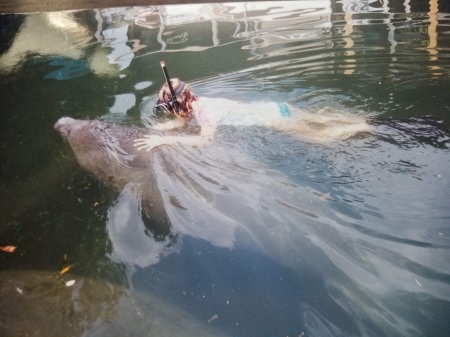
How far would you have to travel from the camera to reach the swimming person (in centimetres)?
402

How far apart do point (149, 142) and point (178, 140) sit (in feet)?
1.26

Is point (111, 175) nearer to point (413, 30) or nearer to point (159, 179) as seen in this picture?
point (159, 179)

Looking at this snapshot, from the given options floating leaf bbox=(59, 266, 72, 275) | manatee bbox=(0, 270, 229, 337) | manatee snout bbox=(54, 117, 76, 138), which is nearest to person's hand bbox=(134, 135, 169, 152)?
manatee snout bbox=(54, 117, 76, 138)

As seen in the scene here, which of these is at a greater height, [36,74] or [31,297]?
[36,74]

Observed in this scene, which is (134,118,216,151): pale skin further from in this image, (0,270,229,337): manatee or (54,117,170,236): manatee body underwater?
(0,270,229,337): manatee

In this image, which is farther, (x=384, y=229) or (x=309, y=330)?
(x=384, y=229)

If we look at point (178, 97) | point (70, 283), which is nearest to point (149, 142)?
point (178, 97)

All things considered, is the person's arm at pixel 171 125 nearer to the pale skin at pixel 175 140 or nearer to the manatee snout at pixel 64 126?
the pale skin at pixel 175 140

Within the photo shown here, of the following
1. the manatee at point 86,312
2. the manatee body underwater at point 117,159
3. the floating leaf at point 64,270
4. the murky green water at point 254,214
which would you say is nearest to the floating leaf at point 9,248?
the murky green water at point 254,214

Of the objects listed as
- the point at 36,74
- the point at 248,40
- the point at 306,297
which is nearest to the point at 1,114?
the point at 36,74

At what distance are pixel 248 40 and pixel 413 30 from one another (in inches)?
145

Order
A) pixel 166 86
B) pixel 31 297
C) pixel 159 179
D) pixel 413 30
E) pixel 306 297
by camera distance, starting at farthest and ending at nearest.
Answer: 1. pixel 413 30
2. pixel 166 86
3. pixel 159 179
4. pixel 31 297
5. pixel 306 297

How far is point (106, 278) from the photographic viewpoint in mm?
2760

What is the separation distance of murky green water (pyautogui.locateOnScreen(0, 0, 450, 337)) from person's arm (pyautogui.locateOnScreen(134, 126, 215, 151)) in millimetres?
167
